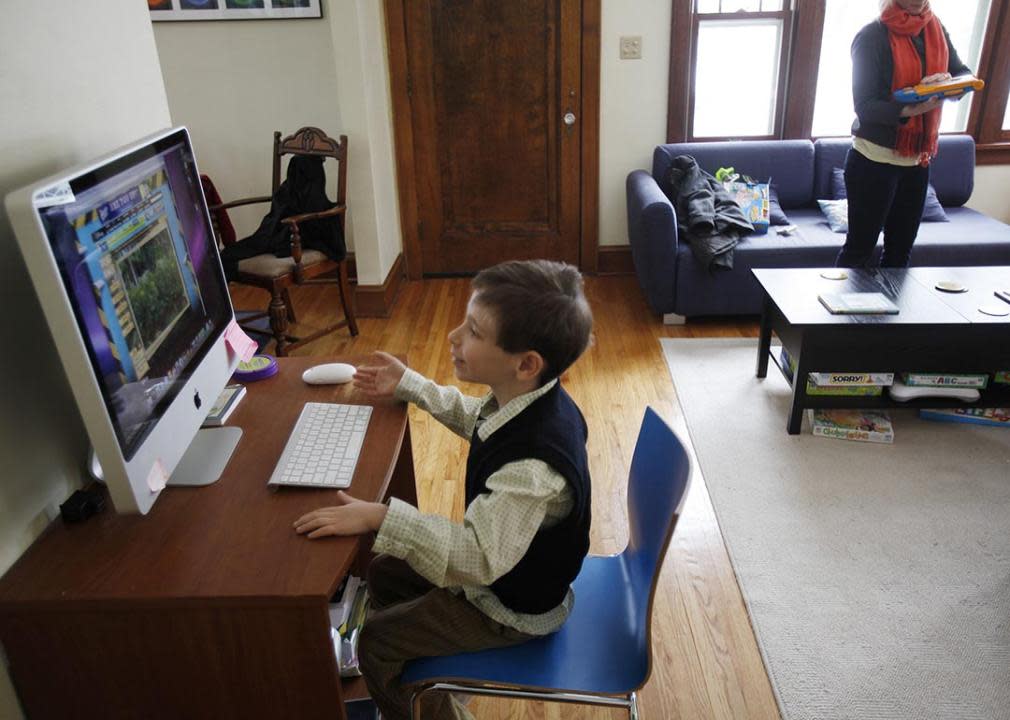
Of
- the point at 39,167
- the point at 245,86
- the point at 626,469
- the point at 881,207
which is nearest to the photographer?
the point at 39,167

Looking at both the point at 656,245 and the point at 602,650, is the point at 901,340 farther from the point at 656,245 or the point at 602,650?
the point at 602,650

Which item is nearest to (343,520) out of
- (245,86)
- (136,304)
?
(136,304)

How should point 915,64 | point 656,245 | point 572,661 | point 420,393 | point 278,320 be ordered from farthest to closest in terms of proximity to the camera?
point 656,245
point 278,320
point 915,64
point 420,393
point 572,661

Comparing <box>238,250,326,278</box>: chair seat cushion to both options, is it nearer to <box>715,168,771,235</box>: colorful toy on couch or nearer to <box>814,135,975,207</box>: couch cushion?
<box>715,168,771,235</box>: colorful toy on couch

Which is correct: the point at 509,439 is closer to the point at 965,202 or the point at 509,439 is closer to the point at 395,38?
the point at 395,38

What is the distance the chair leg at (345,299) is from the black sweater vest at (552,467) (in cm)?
243

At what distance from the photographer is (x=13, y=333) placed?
3.80ft

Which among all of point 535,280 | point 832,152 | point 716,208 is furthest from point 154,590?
point 832,152

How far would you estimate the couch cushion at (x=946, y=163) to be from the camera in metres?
4.12

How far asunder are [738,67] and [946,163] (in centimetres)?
119

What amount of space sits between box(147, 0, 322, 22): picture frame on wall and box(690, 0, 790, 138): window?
2002 mm

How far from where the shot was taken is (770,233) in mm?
3764

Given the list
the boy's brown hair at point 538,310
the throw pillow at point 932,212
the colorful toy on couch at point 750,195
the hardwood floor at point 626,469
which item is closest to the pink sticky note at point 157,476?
the boy's brown hair at point 538,310

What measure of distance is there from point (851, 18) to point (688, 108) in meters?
0.92
